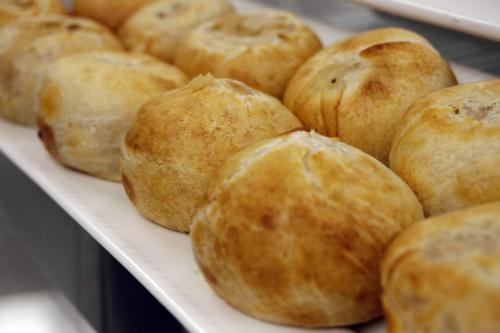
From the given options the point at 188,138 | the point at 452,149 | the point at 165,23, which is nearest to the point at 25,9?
the point at 165,23

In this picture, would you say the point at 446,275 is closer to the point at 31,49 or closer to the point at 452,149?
the point at 452,149

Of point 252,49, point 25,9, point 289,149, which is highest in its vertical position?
point 289,149

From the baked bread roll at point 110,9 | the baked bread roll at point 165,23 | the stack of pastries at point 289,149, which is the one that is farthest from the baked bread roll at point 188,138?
the baked bread roll at point 110,9

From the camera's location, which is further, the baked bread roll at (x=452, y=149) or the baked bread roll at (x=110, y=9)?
the baked bread roll at (x=110, y=9)

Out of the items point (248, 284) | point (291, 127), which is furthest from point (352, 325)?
point (291, 127)

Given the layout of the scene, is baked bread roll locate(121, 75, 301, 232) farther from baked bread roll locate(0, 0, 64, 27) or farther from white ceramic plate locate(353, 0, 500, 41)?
baked bread roll locate(0, 0, 64, 27)

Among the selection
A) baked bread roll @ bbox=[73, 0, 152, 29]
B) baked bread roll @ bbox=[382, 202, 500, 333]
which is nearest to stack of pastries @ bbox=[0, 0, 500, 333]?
baked bread roll @ bbox=[382, 202, 500, 333]

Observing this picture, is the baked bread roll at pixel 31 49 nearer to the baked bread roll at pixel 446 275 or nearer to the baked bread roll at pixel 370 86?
the baked bread roll at pixel 370 86
